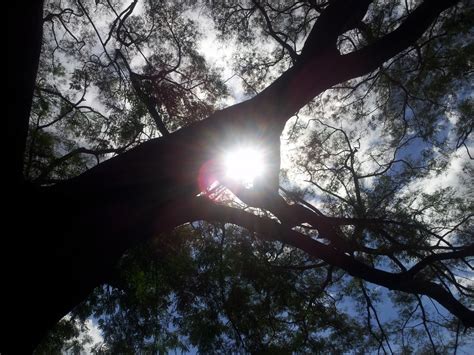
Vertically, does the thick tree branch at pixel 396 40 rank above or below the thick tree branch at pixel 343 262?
above

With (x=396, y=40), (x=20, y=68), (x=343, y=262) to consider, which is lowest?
(x=343, y=262)

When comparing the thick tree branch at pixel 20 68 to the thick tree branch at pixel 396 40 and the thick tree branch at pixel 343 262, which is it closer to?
the thick tree branch at pixel 343 262

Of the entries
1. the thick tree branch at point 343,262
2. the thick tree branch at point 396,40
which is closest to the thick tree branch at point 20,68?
the thick tree branch at point 343,262

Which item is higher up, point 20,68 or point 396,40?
point 396,40

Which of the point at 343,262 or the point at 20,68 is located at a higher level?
the point at 20,68

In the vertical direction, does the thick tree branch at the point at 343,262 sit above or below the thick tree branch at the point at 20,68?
below

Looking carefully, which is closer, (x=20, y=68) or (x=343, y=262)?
(x=20, y=68)

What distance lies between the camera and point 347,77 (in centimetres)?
298

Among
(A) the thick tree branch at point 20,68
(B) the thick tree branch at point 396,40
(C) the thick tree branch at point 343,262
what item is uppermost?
(B) the thick tree branch at point 396,40

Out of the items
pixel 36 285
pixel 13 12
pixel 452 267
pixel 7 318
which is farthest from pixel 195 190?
pixel 452 267

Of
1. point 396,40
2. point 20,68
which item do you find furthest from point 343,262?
point 20,68

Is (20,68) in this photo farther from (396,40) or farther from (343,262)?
(396,40)

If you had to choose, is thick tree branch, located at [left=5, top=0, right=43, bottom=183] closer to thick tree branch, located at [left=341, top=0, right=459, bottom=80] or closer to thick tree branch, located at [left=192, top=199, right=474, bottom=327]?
thick tree branch, located at [left=192, top=199, right=474, bottom=327]

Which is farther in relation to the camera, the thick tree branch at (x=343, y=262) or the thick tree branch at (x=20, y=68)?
the thick tree branch at (x=343, y=262)
